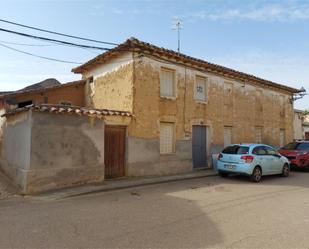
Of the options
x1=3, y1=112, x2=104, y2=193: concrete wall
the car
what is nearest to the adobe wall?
x1=3, y1=112, x2=104, y2=193: concrete wall

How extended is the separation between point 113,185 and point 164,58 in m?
6.62

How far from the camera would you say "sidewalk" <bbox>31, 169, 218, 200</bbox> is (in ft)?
30.3

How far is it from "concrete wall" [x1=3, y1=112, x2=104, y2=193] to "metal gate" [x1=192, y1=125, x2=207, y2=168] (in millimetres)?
5854

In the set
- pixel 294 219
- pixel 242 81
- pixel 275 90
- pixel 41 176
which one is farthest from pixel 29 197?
pixel 275 90

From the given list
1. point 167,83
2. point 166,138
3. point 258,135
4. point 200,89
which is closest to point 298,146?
point 258,135

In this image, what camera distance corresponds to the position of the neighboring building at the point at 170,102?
520 inches

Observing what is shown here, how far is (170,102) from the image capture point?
14562 millimetres

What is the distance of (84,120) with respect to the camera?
437 inches

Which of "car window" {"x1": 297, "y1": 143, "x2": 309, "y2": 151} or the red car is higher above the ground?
"car window" {"x1": 297, "y1": 143, "x2": 309, "y2": 151}

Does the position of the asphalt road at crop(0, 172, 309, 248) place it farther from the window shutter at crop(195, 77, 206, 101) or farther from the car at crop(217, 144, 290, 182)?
the window shutter at crop(195, 77, 206, 101)

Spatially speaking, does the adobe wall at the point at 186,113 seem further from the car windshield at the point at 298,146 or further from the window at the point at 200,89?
the car windshield at the point at 298,146

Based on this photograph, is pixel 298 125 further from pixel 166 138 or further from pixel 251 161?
pixel 166 138

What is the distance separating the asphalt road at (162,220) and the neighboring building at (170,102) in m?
3.78

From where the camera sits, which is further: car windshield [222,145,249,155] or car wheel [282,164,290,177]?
car wheel [282,164,290,177]
